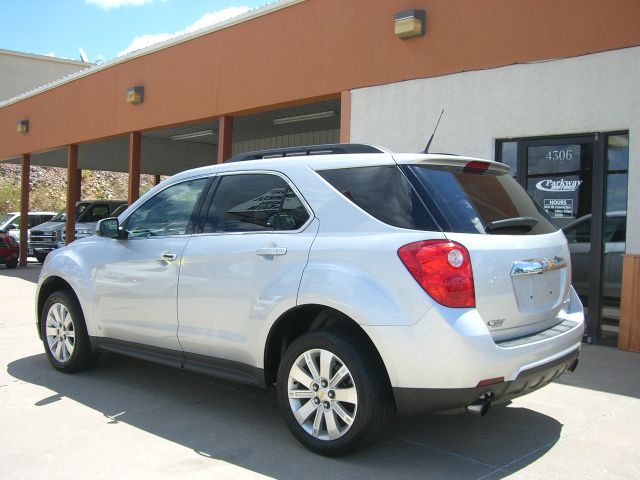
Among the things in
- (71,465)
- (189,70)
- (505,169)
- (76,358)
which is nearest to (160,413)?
(71,465)

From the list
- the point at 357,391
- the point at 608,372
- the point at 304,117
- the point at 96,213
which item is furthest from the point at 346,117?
the point at 96,213

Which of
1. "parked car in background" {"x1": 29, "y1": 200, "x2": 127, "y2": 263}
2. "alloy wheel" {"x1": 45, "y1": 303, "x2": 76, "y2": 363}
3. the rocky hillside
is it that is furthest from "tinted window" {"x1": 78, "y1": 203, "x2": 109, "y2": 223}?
the rocky hillside

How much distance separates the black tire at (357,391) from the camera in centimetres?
361

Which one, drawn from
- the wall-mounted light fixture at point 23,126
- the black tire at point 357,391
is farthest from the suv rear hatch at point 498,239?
the wall-mounted light fixture at point 23,126

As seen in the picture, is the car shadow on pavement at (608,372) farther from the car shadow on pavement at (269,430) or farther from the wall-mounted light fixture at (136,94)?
the wall-mounted light fixture at (136,94)

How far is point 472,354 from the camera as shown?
3379mm

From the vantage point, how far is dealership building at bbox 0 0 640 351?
6938mm

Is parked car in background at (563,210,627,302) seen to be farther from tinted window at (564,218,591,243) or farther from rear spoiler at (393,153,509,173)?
rear spoiler at (393,153,509,173)

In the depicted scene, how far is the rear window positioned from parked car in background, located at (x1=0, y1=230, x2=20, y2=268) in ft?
55.1

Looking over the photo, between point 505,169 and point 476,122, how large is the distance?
372 centimetres

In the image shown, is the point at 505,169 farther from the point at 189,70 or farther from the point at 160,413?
the point at 189,70

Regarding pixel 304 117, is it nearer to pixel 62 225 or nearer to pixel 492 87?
pixel 492 87

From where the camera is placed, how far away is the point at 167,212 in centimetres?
514

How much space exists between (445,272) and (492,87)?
4990 millimetres
